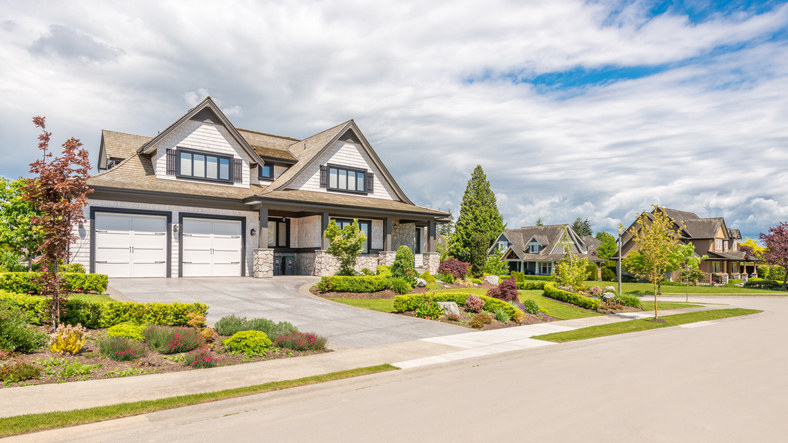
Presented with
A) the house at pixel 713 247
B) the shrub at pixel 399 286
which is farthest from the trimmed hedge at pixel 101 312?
the house at pixel 713 247

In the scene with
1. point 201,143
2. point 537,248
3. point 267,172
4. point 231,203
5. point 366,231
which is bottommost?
point 537,248

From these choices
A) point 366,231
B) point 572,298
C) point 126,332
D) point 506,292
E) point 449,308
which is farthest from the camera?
point 366,231

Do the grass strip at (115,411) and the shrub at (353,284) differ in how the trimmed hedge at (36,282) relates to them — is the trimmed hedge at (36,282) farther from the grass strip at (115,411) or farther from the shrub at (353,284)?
the shrub at (353,284)

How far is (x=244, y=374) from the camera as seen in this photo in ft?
32.6

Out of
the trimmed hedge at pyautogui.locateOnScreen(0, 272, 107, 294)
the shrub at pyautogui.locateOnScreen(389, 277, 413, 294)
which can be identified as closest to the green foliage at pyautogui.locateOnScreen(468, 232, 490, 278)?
the shrub at pyautogui.locateOnScreen(389, 277, 413, 294)

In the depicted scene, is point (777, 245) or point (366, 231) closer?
point (366, 231)

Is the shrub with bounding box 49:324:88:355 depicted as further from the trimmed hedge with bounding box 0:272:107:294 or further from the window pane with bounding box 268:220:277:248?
the window pane with bounding box 268:220:277:248

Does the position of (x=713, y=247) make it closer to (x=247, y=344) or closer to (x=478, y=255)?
(x=478, y=255)

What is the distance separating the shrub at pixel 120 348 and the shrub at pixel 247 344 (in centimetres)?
187

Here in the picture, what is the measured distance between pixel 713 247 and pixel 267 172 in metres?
58.2

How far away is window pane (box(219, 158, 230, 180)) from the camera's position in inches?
1132

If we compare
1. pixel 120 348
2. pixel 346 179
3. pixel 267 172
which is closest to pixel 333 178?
pixel 346 179

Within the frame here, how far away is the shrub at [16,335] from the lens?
1027 cm

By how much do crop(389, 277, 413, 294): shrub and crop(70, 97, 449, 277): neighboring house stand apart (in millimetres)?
4987
